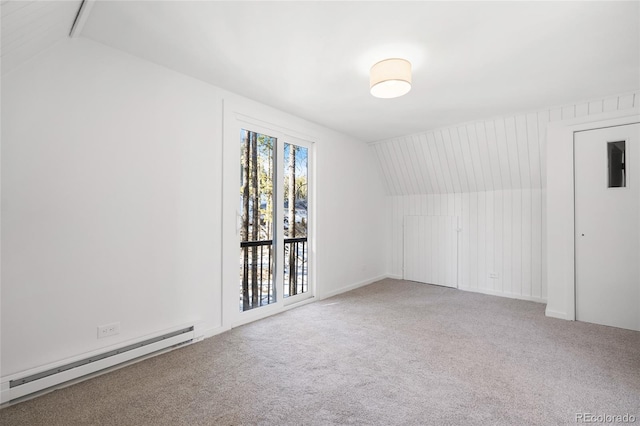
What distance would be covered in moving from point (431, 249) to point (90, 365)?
14.5 feet

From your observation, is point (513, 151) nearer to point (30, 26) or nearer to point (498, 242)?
point (498, 242)

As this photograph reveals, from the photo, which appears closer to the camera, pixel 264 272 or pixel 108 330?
pixel 108 330

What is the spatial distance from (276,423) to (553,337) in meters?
2.64

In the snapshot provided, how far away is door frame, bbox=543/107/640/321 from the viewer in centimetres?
326

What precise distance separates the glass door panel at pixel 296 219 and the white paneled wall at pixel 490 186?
1.67 metres

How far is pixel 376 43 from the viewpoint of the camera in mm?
2104

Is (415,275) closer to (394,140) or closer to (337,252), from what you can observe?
(337,252)

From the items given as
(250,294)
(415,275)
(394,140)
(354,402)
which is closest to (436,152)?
(394,140)

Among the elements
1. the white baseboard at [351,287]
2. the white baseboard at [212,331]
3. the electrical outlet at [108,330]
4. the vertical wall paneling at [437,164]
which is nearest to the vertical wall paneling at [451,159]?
the vertical wall paneling at [437,164]

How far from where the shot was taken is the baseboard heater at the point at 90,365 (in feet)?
5.85

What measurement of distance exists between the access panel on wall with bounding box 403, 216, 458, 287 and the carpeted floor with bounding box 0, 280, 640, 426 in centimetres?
155

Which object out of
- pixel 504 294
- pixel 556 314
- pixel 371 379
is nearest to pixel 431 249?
pixel 504 294

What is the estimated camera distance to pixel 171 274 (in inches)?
99.0

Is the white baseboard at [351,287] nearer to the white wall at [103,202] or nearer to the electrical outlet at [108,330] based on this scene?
the white wall at [103,202]
